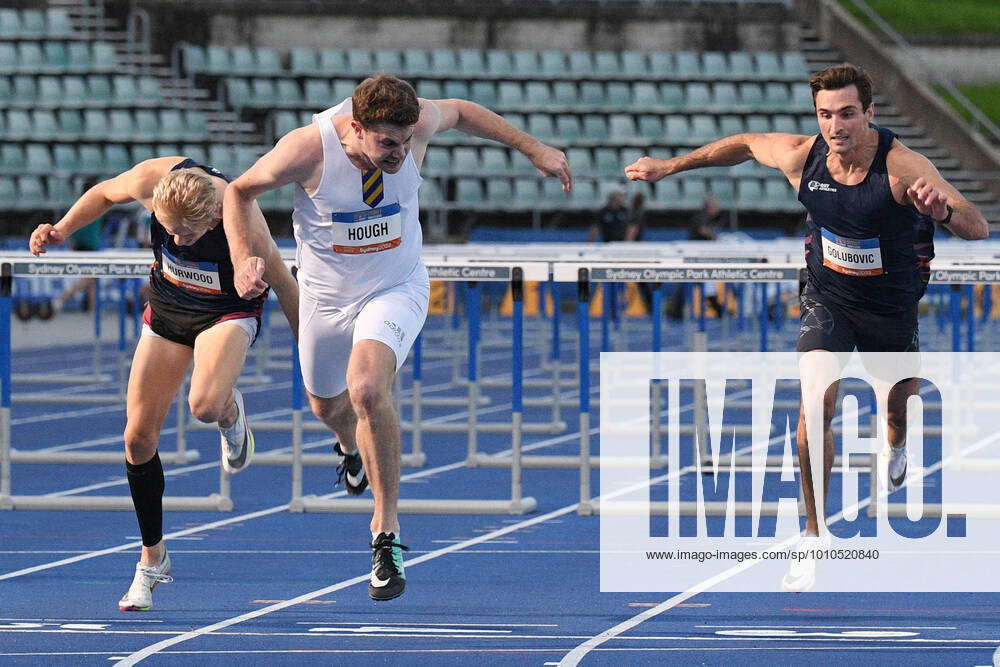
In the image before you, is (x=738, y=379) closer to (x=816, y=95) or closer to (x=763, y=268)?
(x=763, y=268)

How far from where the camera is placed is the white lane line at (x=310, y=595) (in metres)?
5.45

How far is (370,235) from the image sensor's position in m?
6.05

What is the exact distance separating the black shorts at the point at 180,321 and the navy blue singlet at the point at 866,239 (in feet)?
6.77

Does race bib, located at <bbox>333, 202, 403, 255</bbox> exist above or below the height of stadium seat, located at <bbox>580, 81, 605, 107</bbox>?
below

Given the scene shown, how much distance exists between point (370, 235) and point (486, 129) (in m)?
0.56

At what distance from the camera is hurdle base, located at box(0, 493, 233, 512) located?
29.1ft

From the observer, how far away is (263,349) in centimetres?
1748

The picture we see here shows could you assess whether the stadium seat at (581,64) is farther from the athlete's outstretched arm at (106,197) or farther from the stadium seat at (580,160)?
the athlete's outstretched arm at (106,197)

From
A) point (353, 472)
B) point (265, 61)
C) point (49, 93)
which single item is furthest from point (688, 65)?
point (353, 472)

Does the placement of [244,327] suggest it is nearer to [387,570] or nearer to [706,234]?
[387,570]

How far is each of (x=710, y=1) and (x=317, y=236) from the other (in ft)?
80.8

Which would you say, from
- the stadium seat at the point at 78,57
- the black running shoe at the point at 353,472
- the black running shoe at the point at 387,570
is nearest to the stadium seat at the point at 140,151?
the stadium seat at the point at 78,57

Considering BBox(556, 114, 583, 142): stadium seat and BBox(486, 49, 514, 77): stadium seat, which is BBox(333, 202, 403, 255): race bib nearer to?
BBox(556, 114, 583, 142): stadium seat

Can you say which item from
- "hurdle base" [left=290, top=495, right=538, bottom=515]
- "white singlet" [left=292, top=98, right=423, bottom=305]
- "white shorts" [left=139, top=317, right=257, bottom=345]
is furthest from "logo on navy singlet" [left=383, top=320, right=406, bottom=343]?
"hurdle base" [left=290, top=495, right=538, bottom=515]
